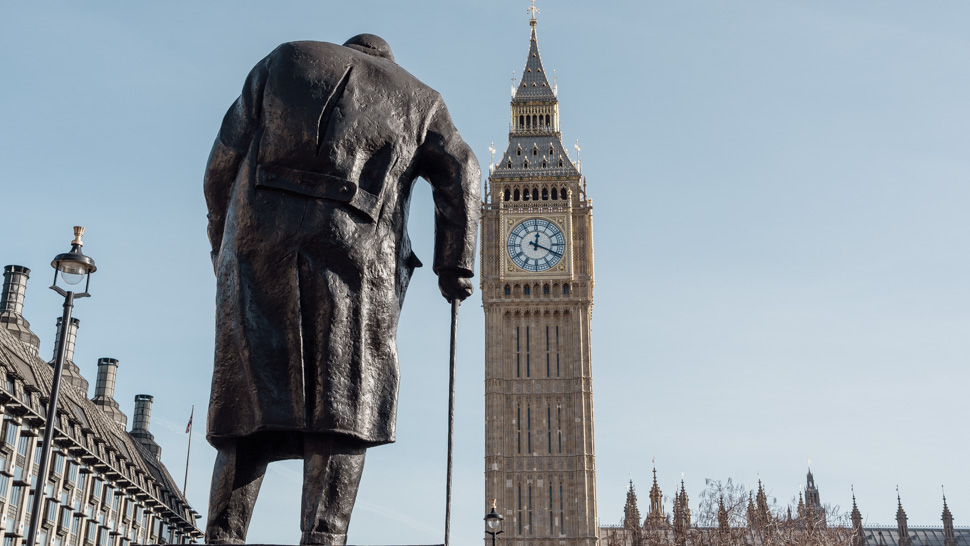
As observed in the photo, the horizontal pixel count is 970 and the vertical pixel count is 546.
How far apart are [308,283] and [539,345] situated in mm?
56903

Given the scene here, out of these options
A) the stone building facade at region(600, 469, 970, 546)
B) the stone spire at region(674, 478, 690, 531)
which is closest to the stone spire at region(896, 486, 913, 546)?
the stone building facade at region(600, 469, 970, 546)

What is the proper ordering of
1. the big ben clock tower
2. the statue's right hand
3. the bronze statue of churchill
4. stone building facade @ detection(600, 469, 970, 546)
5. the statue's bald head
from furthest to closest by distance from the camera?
the big ben clock tower < stone building facade @ detection(600, 469, 970, 546) < the statue's bald head < the statue's right hand < the bronze statue of churchill

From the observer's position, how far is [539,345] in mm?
62000

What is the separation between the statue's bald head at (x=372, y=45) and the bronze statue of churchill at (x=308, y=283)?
0.38 m

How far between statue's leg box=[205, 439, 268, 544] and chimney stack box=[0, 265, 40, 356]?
53.2 meters

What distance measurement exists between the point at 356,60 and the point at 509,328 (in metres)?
56.5

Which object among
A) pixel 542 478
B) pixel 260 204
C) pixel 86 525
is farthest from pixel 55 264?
pixel 542 478

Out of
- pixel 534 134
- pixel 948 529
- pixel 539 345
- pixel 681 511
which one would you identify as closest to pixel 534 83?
pixel 534 134

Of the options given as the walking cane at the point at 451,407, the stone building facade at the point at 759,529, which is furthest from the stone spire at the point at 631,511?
the walking cane at the point at 451,407

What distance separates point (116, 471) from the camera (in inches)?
2076

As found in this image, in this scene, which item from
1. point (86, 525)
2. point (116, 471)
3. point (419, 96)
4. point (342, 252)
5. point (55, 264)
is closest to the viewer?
point (342, 252)

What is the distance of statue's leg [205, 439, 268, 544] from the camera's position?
5.35 meters

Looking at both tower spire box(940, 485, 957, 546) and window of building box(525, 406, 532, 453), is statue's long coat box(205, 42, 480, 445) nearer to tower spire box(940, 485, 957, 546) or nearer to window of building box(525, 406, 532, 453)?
window of building box(525, 406, 532, 453)

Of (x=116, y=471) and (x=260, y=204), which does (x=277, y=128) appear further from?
(x=116, y=471)
